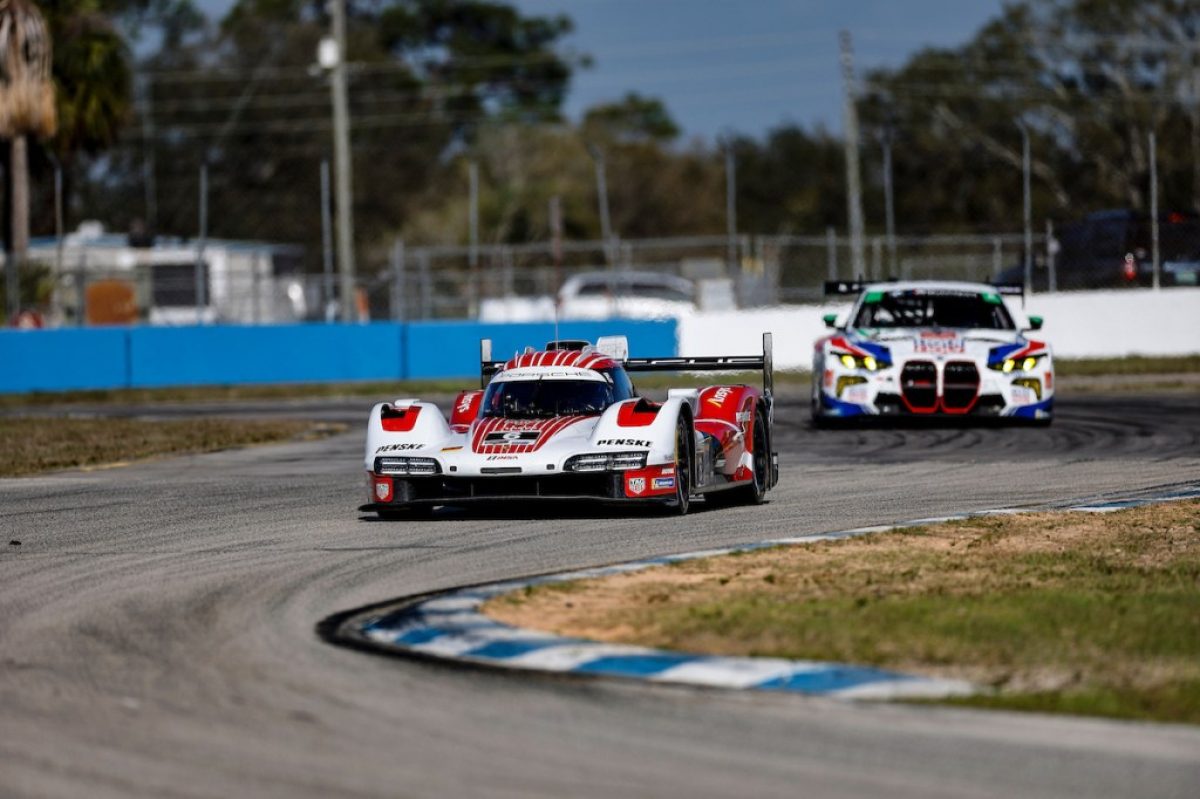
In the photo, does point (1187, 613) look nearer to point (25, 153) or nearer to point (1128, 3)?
point (25, 153)

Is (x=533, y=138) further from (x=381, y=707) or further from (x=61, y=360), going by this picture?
(x=381, y=707)

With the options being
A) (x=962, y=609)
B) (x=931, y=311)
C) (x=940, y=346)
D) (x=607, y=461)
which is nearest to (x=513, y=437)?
(x=607, y=461)

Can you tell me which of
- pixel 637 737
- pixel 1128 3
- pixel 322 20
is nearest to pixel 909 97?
pixel 1128 3

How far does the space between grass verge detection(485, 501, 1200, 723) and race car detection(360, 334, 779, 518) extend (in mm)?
1706

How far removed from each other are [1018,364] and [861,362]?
1494 millimetres

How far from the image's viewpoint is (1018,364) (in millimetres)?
19828

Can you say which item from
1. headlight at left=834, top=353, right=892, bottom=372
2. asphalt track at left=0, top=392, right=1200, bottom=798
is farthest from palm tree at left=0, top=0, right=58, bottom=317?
asphalt track at left=0, top=392, right=1200, bottom=798

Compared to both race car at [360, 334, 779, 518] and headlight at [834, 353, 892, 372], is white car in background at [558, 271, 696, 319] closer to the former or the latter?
headlight at [834, 353, 892, 372]

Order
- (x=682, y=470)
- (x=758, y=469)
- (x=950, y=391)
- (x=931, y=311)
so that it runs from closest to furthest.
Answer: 1. (x=682, y=470)
2. (x=758, y=469)
3. (x=950, y=391)
4. (x=931, y=311)

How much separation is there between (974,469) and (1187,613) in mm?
7761

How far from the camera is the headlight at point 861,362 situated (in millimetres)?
19906

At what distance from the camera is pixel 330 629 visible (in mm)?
7969

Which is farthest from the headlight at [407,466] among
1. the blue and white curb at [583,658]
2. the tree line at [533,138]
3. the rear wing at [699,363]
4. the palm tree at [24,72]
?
the tree line at [533,138]

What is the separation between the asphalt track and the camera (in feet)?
18.0
